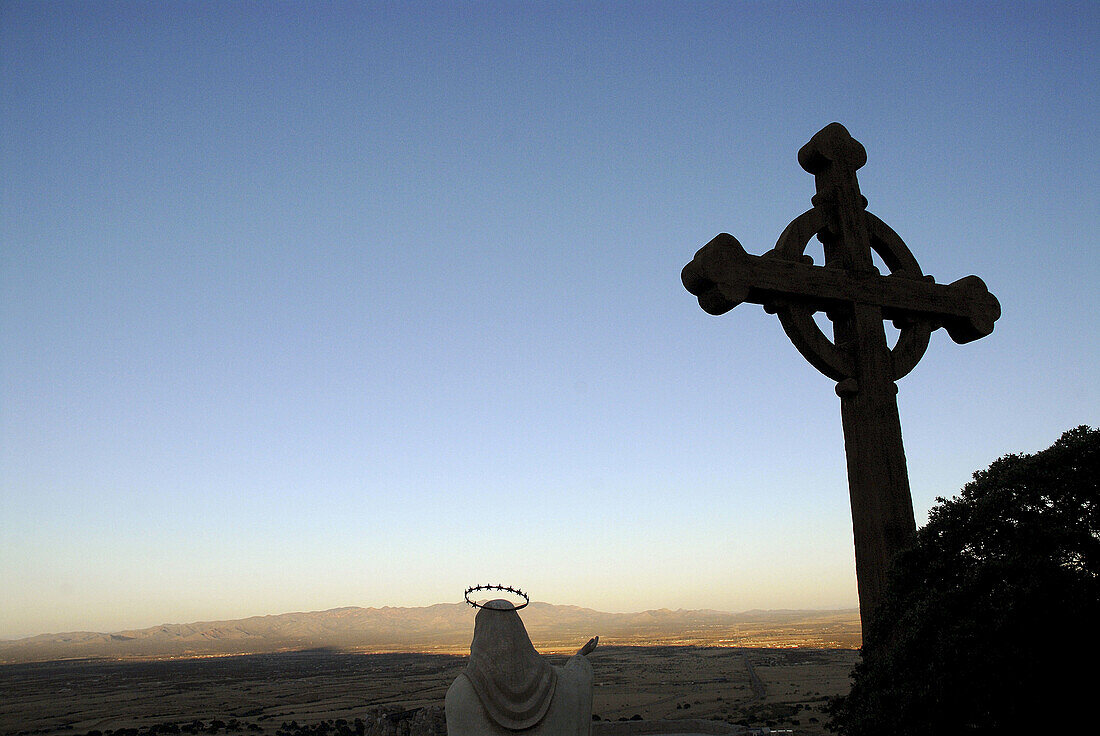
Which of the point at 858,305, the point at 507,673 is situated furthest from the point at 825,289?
the point at 507,673

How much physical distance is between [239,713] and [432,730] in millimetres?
45753

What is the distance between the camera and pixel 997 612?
4391mm

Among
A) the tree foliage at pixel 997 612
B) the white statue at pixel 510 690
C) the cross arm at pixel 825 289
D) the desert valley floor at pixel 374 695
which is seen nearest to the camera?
the tree foliage at pixel 997 612

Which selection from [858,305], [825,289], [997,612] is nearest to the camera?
[997,612]

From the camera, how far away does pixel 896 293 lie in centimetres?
602

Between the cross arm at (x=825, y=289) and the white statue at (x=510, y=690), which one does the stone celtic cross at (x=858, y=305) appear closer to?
the cross arm at (x=825, y=289)

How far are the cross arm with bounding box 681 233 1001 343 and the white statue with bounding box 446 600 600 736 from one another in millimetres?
2731

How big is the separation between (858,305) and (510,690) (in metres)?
3.98

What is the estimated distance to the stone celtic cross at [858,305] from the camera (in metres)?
5.39

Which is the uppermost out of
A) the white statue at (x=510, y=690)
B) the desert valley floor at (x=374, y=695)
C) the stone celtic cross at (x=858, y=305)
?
the stone celtic cross at (x=858, y=305)

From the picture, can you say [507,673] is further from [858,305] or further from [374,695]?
[374,695]

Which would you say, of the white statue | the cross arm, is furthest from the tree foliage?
the white statue

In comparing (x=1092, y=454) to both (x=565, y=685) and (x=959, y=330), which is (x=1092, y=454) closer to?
(x=959, y=330)

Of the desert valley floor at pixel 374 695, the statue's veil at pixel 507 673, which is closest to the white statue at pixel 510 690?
the statue's veil at pixel 507 673
